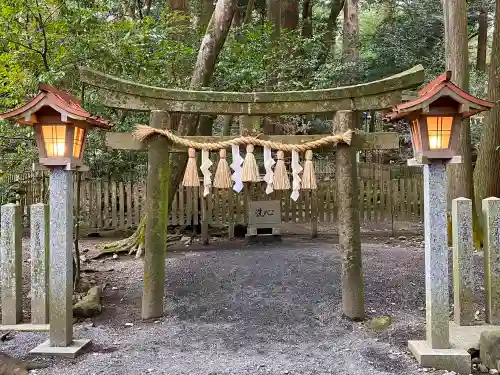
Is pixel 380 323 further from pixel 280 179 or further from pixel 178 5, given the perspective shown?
pixel 178 5

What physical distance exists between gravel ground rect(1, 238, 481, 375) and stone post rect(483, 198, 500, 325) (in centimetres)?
83

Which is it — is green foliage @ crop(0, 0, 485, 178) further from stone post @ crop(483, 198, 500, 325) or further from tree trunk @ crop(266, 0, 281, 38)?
stone post @ crop(483, 198, 500, 325)

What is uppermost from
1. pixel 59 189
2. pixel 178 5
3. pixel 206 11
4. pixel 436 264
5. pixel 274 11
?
pixel 274 11

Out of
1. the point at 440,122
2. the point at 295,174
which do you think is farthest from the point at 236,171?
the point at 440,122

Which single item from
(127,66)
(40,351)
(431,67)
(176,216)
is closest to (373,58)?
(431,67)

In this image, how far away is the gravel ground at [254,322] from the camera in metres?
4.34

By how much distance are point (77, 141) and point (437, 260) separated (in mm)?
4088

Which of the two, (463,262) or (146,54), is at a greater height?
(146,54)

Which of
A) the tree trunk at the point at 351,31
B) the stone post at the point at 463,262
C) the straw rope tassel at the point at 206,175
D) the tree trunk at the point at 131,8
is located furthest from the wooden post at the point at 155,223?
the tree trunk at the point at 351,31

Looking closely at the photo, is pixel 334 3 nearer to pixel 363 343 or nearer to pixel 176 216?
pixel 176 216

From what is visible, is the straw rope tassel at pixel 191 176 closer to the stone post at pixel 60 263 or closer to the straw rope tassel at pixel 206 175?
the straw rope tassel at pixel 206 175

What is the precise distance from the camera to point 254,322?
563 centimetres

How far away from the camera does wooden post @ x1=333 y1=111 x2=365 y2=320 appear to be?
5.52m

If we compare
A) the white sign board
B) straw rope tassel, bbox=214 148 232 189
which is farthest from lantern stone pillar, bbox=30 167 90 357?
the white sign board
